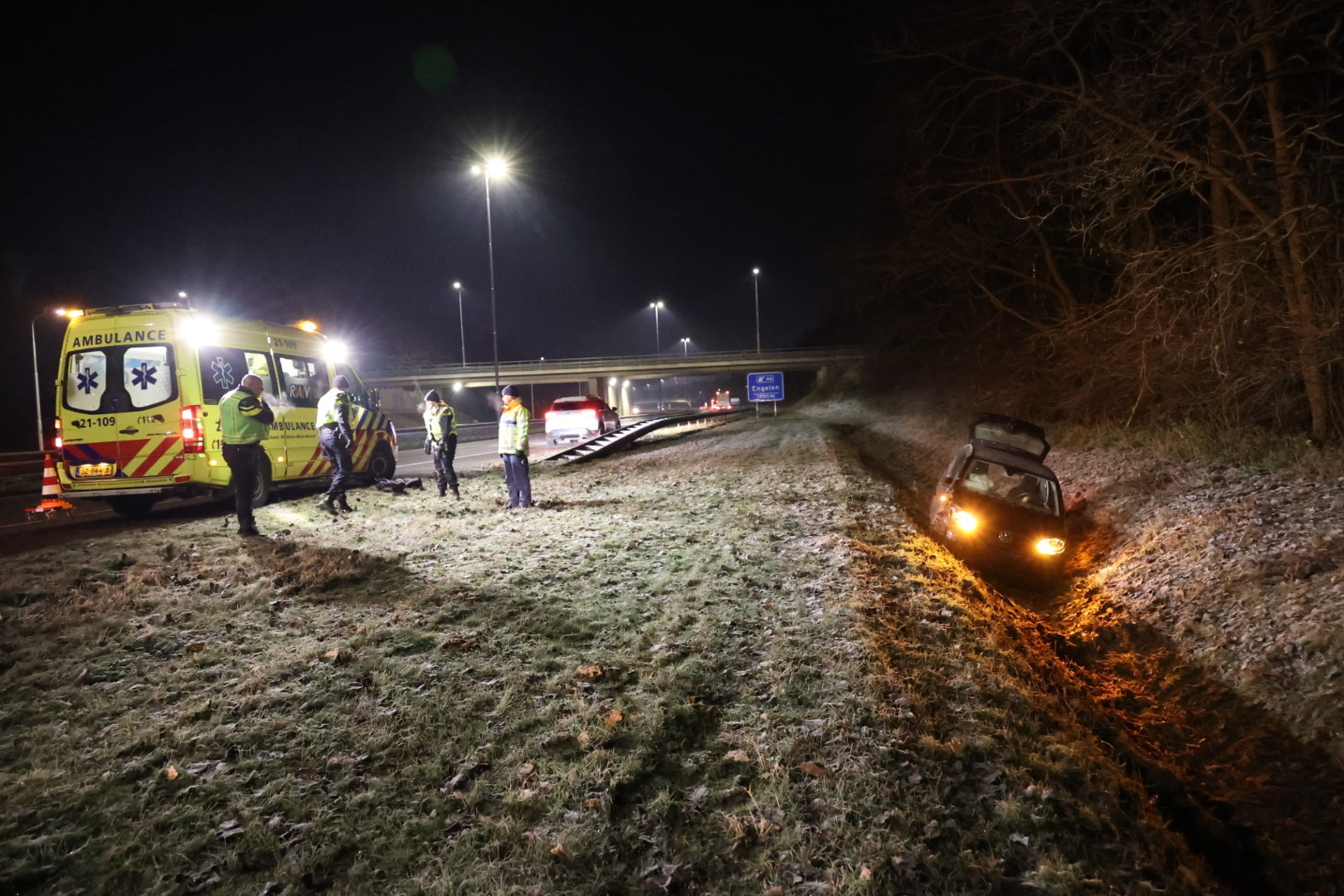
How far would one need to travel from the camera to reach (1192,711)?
17.1 feet

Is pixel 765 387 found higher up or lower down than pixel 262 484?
higher up

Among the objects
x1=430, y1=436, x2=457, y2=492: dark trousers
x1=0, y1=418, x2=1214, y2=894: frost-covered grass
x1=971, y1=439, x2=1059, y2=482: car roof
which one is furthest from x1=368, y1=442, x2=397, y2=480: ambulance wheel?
x1=971, y1=439, x2=1059, y2=482: car roof

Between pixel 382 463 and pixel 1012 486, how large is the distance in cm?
1082

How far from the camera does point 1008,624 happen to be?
6.20 meters

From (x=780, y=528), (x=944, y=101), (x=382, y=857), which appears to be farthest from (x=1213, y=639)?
(x=944, y=101)

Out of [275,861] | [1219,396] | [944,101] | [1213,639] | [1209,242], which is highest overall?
[944,101]

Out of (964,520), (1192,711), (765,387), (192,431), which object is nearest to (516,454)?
(192,431)

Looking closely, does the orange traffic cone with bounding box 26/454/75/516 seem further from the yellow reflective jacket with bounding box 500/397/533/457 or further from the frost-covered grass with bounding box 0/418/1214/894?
the yellow reflective jacket with bounding box 500/397/533/457

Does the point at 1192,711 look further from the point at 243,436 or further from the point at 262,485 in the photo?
the point at 262,485

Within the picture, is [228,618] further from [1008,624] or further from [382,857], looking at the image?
[1008,624]

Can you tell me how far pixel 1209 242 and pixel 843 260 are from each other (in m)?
14.0

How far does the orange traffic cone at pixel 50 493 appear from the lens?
9.53m

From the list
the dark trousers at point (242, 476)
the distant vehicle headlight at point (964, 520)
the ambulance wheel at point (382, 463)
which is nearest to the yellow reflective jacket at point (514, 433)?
the dark trousers at point (242, 476)

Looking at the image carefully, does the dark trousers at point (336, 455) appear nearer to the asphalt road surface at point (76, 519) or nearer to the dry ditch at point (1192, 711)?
the asphalt road surface at point (76, 519)
